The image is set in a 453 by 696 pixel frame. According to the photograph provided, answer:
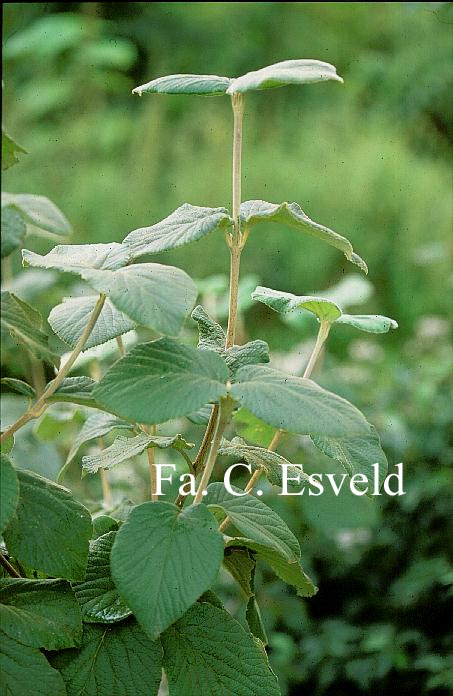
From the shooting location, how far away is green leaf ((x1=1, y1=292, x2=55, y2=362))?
1.24ft

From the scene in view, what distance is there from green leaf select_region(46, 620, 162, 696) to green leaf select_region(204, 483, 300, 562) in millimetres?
66

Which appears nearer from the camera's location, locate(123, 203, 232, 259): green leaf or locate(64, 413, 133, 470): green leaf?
locate(123, 203, 232, 259): green leaf

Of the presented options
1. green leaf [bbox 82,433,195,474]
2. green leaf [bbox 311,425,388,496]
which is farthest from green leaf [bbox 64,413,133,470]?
green leaf [bbox 311,425,388,496]

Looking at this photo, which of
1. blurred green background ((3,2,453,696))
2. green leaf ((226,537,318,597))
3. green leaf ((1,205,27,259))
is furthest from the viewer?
blurred green background ((3,2,453,696))

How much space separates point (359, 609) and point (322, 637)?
9cm

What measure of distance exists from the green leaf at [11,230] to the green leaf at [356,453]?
182 millimetres

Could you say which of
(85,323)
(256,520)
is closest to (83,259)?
(85,323)

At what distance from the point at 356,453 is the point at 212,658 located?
4.8 inches

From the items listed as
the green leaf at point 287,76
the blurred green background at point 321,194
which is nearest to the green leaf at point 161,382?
the green leaf at point 287,76

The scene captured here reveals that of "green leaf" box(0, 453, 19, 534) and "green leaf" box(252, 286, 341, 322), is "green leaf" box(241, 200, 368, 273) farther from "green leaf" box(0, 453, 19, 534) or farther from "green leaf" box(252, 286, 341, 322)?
"green leaf" box(0, 453, 19, 534)

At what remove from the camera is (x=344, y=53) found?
3338mm

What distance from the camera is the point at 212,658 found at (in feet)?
1.34

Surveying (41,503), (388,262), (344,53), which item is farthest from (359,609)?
(344,53)

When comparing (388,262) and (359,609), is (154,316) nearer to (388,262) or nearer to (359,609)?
(359,609)
